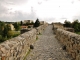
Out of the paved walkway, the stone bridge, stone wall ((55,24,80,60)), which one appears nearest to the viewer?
the stone bridge

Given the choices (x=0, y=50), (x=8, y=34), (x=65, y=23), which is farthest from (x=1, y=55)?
(x=8, y=34)

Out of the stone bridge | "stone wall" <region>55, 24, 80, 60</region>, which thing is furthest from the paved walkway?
"stone wall" <region>55, 24, 80, 60</region>

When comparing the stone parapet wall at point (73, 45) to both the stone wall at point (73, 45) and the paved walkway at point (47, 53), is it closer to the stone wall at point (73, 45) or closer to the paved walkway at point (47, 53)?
the stone wall at point (73, 45)

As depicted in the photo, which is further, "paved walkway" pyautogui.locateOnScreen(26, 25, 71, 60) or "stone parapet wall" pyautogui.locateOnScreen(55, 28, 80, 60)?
"paved walkway" pyautogui.locateOnScreen(26, 25, 71, 60)

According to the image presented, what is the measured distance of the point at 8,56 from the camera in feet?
14.4

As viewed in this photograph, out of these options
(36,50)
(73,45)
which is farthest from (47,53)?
(73,45)

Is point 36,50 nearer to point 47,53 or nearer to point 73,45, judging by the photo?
point 47,53

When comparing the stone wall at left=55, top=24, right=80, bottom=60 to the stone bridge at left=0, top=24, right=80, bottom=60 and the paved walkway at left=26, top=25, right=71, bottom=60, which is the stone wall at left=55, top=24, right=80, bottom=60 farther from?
the paved walkway at left=26, top=25, right=71, bottom=60

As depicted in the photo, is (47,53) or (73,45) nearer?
(73,45)

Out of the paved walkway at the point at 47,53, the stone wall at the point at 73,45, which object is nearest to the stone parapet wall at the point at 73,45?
the stone wall at the point at 73,45

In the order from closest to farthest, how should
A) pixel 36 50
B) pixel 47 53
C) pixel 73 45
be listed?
pixel 73 45, pixel 47 53, pixel 36 50

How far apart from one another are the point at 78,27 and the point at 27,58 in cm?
3204

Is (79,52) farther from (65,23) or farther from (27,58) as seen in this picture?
(65,23)

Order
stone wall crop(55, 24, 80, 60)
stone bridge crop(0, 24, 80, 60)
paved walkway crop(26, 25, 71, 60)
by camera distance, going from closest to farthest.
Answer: stone bridge crop(0, 24, 80, 60), stone wall crop(55, 24, 80, 60), paved walkway crop(26, 25, 71, 60)
